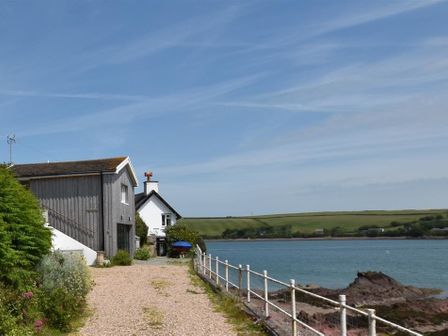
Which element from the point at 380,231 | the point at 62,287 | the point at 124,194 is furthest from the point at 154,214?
the point at 380,231

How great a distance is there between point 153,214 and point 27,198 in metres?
37.0

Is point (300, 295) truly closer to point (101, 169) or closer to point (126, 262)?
point (126, 262)

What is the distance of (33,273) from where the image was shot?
50.6 ft

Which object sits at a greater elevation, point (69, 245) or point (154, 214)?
point (154, 214)

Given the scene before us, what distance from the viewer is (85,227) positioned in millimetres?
35125

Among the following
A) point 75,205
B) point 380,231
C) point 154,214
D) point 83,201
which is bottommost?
point 380,231

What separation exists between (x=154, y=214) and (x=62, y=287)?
3916 cm

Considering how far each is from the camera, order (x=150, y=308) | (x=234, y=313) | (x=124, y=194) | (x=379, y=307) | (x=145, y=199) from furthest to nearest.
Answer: (x=145, y=199) → (x=124, y=194) → (x=379, y=307) → (x=150, y=308) → (x=234, y=313)

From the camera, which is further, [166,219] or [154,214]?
[166,219]

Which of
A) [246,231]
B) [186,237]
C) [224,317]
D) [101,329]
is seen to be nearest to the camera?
[101,329]

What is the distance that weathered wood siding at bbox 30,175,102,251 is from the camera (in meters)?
35.1

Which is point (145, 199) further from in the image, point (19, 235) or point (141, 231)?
point (19, 235)

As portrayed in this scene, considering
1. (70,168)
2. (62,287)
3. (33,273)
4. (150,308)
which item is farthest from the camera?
(70,168)

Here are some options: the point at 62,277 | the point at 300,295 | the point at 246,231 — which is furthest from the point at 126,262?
the point at 246,231
